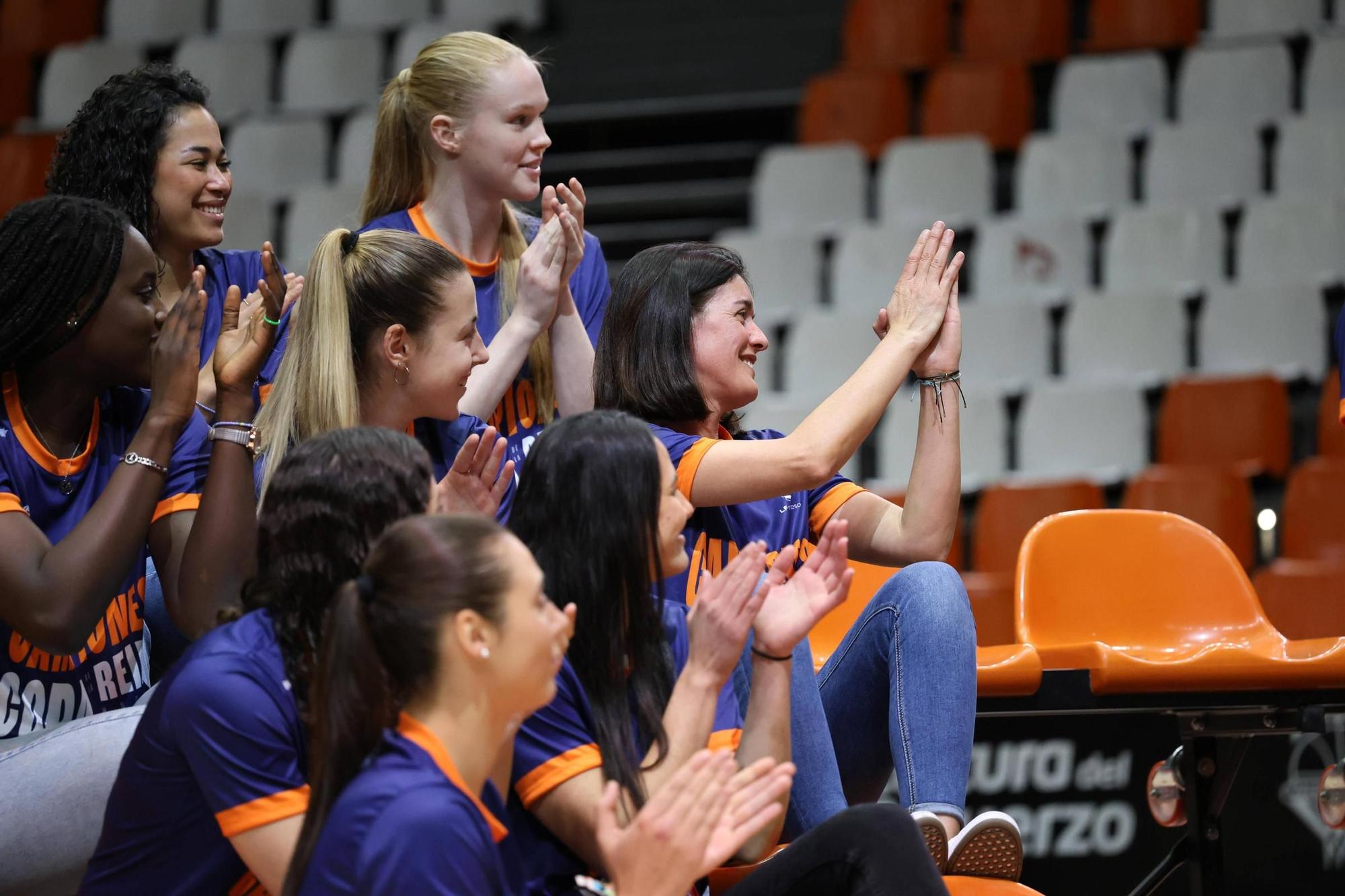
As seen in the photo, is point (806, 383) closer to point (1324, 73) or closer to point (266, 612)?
point (1324, 73)

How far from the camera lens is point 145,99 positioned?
2814 mm

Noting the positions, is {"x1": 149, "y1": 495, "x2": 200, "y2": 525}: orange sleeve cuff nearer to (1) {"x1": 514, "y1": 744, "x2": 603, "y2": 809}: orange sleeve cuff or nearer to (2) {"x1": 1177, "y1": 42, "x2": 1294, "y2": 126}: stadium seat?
(1) {"x1": 514, "y1": 744, "x2": 603, "y2": 809}: orange sleeve cuff

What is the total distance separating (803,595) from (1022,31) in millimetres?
5081

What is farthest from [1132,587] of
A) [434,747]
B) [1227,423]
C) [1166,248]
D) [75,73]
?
[75,73]

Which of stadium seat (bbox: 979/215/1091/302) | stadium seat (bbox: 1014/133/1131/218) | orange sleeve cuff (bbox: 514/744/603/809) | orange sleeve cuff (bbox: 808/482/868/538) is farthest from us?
stadium seat (bbox: 1014/133/1131/218)

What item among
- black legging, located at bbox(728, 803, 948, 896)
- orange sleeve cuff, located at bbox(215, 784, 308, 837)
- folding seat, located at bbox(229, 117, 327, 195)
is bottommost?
black legging, located at bbox(728, 803, 948, 896)

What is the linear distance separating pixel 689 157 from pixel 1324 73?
2.50m

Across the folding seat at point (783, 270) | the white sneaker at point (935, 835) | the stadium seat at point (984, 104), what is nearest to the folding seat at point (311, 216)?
the folding seat at point (783, 270)

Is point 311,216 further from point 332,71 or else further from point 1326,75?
point 1326,75

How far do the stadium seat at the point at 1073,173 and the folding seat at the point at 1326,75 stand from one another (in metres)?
0.66

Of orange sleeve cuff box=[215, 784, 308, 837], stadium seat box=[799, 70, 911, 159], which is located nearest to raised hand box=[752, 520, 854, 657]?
orange sleeve cuff box=[215, 784, 308, 837]

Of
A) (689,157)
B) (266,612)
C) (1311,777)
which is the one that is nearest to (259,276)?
(266,612)

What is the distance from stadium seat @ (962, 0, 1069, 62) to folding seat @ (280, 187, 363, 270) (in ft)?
8.34

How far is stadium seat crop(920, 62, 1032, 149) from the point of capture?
20.5 ft
